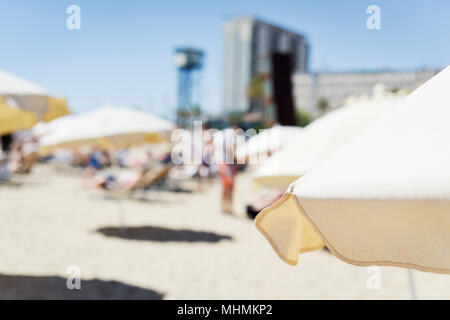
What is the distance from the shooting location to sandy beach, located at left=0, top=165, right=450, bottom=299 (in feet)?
17.2

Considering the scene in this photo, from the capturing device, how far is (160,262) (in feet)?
21.2

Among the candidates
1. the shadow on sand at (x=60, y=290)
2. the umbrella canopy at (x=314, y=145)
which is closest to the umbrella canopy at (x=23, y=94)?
the shadow on sand at (x=60, y=290)

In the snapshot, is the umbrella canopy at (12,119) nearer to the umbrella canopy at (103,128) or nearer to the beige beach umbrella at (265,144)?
the umbrella canopy at (103,128)

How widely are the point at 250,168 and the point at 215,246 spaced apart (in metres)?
18.9

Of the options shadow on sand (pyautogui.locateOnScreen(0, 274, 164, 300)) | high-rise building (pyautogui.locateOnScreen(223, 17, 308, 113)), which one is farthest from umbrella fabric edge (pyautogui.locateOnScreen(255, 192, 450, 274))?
high-rise building (pyautogui.locateOnScreen(223, 17, 308, 113))

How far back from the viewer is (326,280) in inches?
228

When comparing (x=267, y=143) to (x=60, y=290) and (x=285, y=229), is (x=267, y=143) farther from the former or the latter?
(x=285, y=229)

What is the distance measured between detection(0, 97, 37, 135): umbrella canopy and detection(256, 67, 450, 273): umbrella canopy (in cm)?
329

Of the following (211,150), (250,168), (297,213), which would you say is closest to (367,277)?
(297,213)

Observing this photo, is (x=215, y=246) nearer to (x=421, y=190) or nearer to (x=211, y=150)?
(x=421, y=190)

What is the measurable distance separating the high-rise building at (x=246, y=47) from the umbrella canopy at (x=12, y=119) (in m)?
123

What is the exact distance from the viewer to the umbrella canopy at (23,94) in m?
4.62

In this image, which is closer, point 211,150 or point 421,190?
point 421,190

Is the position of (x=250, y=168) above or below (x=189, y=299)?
above
